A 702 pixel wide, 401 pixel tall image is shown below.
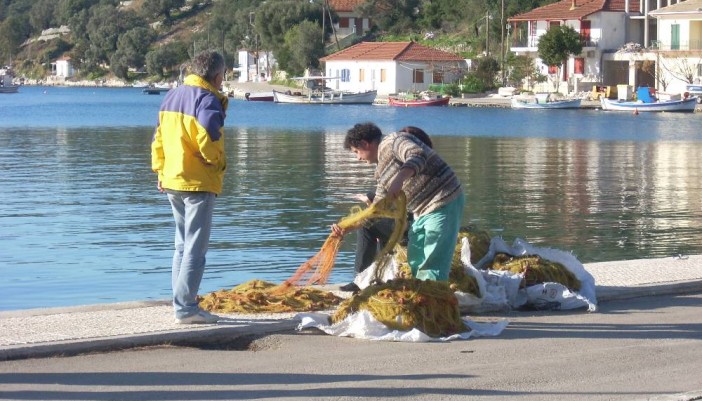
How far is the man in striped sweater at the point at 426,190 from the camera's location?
8789 millimetres

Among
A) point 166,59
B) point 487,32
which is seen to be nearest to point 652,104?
point 487,32

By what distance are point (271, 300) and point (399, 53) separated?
8429cm

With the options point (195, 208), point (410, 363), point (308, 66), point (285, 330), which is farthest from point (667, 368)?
point (308, 66)

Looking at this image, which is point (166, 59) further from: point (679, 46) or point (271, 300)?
point (271, 300)

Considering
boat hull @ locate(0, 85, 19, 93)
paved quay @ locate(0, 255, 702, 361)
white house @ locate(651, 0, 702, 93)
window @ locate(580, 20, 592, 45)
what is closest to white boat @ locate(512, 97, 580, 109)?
white house @ locate(651, 0, 702, 93)

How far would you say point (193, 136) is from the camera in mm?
8305

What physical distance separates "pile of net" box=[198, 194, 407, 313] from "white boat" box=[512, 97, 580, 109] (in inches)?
2651

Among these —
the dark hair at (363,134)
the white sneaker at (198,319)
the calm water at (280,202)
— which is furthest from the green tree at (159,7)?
the white sneaker at (198,319)

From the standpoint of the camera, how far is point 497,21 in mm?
97062

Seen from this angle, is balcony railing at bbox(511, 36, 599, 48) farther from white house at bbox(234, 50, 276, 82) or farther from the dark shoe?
the dark shoe

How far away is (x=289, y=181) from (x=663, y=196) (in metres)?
8.42

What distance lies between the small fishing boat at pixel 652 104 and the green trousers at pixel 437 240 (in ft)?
208

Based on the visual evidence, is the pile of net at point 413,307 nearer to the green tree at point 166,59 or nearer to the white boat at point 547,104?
the white boat at point 547,104

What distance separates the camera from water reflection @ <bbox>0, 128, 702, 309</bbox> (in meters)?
14.9
